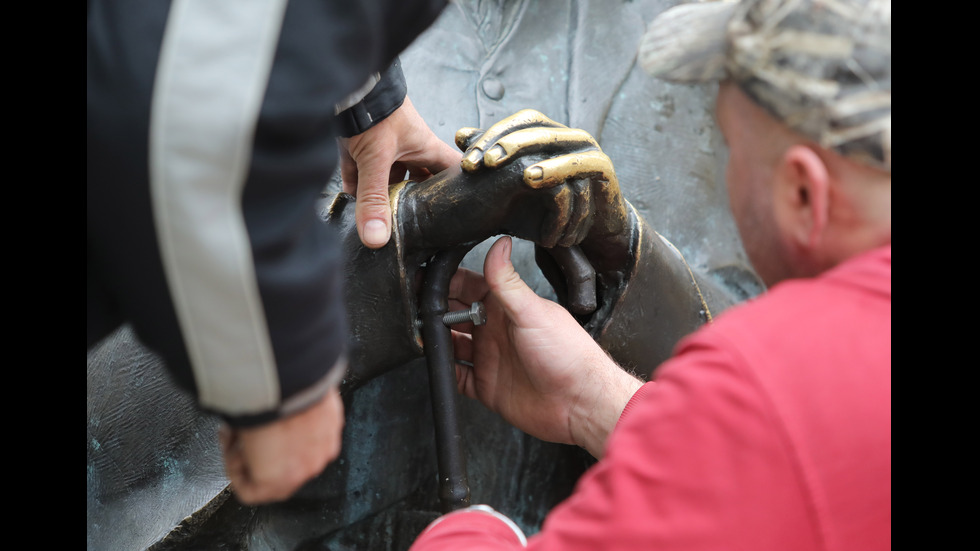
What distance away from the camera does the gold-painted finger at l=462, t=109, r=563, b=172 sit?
0.85 metres

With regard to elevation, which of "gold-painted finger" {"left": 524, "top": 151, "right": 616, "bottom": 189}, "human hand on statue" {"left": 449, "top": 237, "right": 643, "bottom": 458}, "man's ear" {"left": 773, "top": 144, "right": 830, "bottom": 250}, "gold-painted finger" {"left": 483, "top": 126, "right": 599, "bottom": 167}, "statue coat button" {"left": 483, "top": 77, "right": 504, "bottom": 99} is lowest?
"human hand on statue" {"left": 449, "top": 237, "right": 643, "bottom": 458}

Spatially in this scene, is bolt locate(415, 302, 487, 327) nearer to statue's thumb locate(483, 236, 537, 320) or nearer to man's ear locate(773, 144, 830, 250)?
statue's thumb locate(483, 236, 537, 320)

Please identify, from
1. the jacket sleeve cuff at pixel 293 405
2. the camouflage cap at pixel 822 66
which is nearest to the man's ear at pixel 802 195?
the camouflage cap at pixel 822 66

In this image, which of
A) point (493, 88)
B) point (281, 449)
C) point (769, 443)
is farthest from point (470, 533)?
point (493, 88)

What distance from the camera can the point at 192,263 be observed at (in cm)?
51

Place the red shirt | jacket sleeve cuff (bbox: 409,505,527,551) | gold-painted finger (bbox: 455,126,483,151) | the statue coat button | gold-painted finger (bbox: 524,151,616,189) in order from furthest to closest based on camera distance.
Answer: the statue coat button → gold-painted finger (bbox: 455,126,483,151) → gold-painted finger (bbox: 524,151,616,189) → jacket sleeve cuff (bbox: 409,505,527,551) → the red shirt

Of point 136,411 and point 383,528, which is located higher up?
point 136,411

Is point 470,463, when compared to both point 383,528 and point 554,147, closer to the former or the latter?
point 383,528

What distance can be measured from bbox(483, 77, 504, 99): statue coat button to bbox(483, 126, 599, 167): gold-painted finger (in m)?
0.37

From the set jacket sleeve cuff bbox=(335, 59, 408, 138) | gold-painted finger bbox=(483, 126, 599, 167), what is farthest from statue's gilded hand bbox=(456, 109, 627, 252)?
jacket sleeve cuff bbox=(335, 59, 408, 138)

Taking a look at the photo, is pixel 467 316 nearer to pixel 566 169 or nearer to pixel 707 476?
pixel 566 169

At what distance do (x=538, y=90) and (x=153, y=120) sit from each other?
0.86 m

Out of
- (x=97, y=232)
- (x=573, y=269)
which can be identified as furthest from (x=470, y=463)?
(x=97, y=232)

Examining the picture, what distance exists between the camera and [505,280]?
1.00m
